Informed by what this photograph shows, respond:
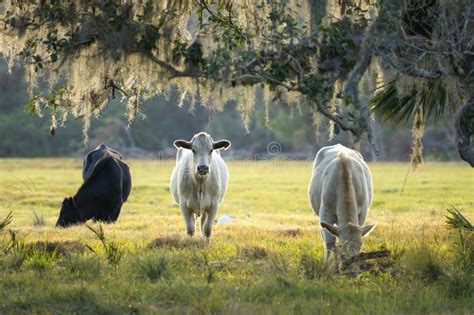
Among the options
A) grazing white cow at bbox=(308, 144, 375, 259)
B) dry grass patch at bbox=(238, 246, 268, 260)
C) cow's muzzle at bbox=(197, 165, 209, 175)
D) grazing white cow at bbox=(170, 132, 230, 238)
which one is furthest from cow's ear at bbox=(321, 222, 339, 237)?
grazing white cow at bbox=(170, 132, 230, 238)

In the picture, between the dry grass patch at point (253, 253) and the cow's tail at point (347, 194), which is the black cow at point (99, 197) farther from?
the cow's tail at point (347, 194)

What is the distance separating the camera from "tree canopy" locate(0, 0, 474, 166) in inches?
354

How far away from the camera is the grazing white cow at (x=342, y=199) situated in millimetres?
9281

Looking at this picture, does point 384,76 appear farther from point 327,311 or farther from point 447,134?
point 447,134

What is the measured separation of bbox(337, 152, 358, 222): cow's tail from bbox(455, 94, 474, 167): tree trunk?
1441 mm

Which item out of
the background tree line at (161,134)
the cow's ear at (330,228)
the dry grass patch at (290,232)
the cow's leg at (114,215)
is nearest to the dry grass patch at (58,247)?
the cow's ear at (330,228)

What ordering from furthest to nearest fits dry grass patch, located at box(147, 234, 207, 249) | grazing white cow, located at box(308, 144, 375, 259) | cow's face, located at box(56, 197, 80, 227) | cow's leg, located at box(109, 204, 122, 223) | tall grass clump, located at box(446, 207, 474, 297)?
cow's leg, located at box(109, 204, 122, 223), cow's face, located at box(56, 197, 80, 227), dry grass patch, located at box(147, 234, 207, 249), grazing white cow, located at box(308, 144, 375, 259), tall grass clump, located at box(446, 207, 474, 297)

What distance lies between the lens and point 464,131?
9.57m

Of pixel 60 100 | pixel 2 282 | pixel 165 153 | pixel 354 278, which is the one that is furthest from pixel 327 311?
pixel 165 153

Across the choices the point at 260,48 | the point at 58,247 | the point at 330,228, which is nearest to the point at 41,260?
the point at 58,247

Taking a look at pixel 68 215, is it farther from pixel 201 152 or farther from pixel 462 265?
pixel 462 265

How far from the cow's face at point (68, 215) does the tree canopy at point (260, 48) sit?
565 cm

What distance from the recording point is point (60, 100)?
38.5 feet

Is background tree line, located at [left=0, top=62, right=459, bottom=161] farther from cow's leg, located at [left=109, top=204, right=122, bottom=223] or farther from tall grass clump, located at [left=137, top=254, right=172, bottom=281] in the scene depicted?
tall grass clump, located at [left=137, top=254, right=172, bottom=281]
